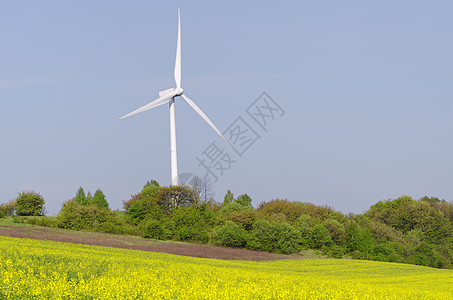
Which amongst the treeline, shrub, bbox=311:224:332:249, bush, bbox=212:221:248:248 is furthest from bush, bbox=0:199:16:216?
shrub, bbox=311:224:332:249

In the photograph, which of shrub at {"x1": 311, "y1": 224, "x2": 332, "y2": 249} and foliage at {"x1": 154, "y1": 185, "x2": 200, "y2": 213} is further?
foliage at {"x1": 154, "y1": 185, "x2": 200, "y2": 213}

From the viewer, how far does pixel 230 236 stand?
5469cm

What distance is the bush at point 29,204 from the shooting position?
64.1m

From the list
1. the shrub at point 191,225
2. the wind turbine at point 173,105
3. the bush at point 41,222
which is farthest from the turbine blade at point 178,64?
the bush at point 41,222

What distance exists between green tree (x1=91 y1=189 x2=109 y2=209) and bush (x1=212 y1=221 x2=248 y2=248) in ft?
104

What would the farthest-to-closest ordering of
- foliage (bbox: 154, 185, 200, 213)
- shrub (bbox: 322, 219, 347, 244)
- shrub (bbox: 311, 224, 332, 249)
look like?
foliage (bbox: 154, 185, 200, 213)
shrub (bbox: 322, 219, 347, 244)
shrub (bbox: 311, 224, 332, 249)

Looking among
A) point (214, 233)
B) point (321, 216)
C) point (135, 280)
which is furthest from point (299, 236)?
point (135, 280)

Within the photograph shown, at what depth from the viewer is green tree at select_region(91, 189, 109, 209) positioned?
80.8 m

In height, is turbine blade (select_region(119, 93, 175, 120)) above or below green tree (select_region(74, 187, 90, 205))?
above

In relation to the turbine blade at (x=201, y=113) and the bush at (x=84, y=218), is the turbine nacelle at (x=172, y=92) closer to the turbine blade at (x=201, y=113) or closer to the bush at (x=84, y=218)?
the turbine blade at (x=201, y=113)

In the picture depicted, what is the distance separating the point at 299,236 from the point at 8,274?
4614 centimetres

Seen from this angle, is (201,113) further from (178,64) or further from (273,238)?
(273,238)

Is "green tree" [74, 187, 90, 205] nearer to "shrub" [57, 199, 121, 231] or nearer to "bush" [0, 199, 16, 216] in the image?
"bush" [0, 199, 16, 216]

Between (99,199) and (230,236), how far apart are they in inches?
1357
